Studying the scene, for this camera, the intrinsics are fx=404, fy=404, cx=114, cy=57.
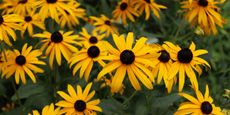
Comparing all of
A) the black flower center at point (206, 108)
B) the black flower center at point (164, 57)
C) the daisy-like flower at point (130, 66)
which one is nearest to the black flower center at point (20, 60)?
the daisy-like flower at point (130, 66)

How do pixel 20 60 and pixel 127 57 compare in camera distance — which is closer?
pixel 127 57

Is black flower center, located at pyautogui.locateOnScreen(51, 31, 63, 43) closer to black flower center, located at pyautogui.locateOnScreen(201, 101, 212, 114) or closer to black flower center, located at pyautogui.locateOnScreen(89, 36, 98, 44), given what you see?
black flower center, located at pyautogui.locateOnScreen(89, 36, 98, 44)

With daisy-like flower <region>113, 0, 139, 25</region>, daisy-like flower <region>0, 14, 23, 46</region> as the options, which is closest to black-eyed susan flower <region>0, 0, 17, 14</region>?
daisy-like flower <region>0, 14, 23, 46</region>

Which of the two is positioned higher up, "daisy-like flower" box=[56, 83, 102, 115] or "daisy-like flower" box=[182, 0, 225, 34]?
"daisy-like flower" box=[182, 0, 225, 34]

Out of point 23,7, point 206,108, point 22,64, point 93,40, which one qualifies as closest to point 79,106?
point 22,64

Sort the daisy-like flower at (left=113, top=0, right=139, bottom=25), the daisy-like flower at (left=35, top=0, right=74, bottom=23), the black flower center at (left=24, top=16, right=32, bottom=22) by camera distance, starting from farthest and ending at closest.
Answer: the daisy-like flower at (left=113, top=0, right=139, bottom=25), the black flower center at (left=24, top=16, right=32, bottom=22), the daisy-like flower at (left=35, top=0, right=74, bottom=23)

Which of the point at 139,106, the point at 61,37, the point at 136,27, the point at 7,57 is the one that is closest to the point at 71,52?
the point at 61,37

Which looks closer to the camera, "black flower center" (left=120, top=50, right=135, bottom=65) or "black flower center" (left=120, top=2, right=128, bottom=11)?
"black flower center" (left=120, top=50, right=135, bottom=65)

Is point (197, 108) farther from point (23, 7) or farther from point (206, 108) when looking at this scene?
point (23, 7)
